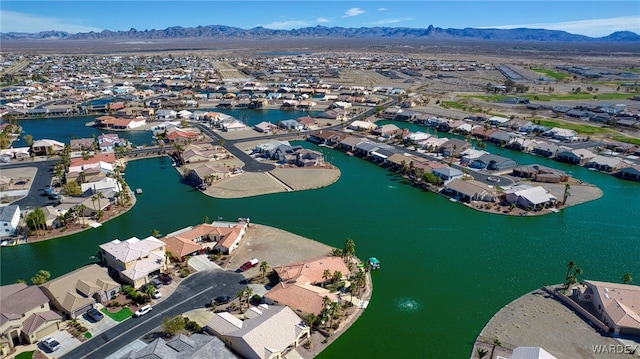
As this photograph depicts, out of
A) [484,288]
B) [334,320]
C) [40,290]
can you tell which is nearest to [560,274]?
[484,288]

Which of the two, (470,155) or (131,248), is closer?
(131,248)

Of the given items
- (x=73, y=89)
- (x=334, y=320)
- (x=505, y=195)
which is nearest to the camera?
(x=334, y=320)

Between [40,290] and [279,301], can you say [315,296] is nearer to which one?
[279,301]

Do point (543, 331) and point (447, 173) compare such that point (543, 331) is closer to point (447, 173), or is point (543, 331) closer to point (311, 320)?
point (311, 320)

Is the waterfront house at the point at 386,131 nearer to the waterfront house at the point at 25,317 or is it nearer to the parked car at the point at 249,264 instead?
the parked car at the point at 249,264

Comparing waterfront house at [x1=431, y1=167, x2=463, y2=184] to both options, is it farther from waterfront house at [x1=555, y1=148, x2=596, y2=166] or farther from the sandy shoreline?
the sandy shoreline

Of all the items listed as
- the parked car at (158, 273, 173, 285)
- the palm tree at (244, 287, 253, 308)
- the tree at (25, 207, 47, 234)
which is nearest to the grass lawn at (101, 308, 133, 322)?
the parked car at (158, 273, 173, 285)

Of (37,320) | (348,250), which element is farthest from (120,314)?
(348,250)
